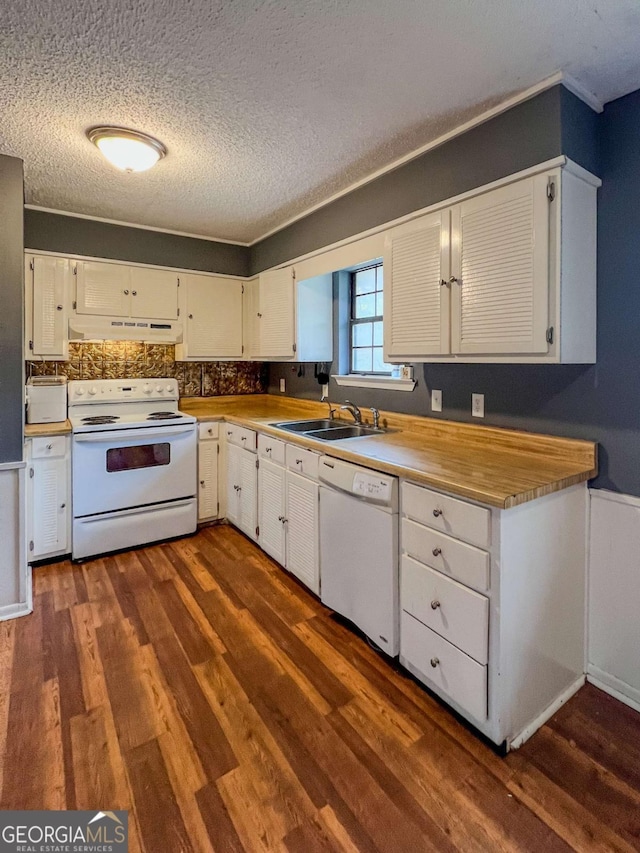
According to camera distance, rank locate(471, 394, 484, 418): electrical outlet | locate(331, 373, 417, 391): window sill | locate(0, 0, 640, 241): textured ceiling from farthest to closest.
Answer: locate(331, 373, 417, 391): window sill < locate(471, 394, 484, 418): electrical outlet < locate(0, 0, 640, 241): textured ceiling

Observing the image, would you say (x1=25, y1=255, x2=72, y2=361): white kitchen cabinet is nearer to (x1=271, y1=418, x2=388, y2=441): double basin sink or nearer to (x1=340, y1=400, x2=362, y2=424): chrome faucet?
(x1=271, y1=418, x2=388, y2=441): double basin sink

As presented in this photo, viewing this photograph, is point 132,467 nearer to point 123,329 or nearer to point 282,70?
point 123,329

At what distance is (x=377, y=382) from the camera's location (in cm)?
296

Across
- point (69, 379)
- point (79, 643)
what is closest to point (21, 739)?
point (79, 643)

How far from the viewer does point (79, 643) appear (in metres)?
2.18

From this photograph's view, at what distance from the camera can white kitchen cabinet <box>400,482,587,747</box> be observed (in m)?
1.55

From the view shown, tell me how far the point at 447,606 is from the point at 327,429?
1.59m

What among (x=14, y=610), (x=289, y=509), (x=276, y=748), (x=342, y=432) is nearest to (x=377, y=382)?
(x=342, y=432)

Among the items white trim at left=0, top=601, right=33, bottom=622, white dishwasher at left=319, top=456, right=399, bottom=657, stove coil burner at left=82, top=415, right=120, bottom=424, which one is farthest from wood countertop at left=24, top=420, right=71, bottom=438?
white dishwasher at left=319, top=456, right=399, bottom=657

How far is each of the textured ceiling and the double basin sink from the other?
4.98ft

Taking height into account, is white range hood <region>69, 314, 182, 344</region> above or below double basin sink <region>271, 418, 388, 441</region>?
above

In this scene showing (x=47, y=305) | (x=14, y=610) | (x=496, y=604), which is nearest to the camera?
(x=496, y=604)

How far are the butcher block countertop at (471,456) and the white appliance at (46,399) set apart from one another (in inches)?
58.9

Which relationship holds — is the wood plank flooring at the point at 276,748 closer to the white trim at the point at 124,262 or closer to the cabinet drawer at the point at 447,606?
the cabinet drawer at the point at 447,606
